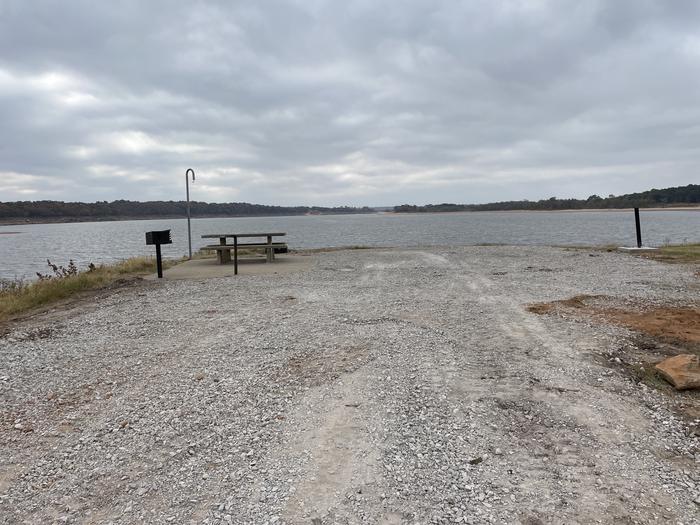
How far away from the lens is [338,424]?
358 cm

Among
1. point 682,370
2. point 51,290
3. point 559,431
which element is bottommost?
point 559,431

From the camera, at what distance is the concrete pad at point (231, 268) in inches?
482

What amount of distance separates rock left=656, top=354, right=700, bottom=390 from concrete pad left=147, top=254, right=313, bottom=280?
931 centimetres

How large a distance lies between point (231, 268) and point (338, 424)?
1048 cm

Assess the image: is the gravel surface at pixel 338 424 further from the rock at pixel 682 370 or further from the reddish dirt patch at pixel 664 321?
the reddish dirt patch at pixel 664 321

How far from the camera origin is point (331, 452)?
3.16 meters

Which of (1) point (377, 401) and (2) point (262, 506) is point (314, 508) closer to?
(2) point (262, 506)

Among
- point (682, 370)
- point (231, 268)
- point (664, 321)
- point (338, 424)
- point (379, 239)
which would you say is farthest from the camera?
point (379, 239)

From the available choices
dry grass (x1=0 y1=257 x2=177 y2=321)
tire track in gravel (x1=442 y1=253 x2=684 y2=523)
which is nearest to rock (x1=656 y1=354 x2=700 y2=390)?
tire track in gravel (x1=442 y1=253 x2=684 y2=523)

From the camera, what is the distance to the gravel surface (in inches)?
104

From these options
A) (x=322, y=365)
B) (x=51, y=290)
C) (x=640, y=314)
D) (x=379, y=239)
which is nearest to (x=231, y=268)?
(x=51, y=290)

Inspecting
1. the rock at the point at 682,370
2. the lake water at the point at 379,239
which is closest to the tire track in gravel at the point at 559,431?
the rock at the point at 682,370

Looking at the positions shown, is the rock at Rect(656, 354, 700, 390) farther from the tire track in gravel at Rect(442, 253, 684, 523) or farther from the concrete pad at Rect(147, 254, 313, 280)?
the concrete pad at Rect(147, 254, 313, 280)

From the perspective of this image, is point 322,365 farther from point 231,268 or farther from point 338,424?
point 231,268
